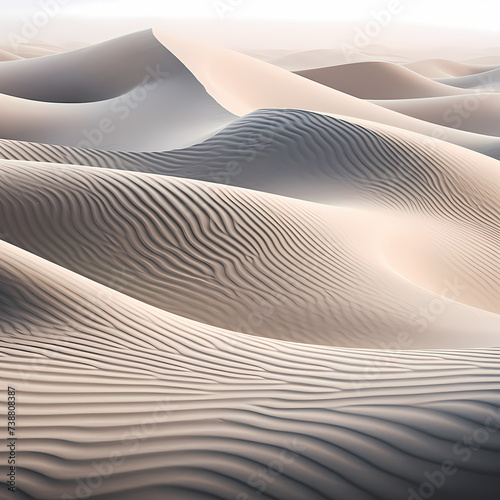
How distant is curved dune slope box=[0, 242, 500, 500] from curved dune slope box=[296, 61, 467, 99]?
35.9 metres

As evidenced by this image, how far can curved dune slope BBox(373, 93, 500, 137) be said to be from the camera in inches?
1053

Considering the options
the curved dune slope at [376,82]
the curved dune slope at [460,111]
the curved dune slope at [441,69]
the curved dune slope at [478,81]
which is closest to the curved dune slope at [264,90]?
the curved dune slope at [460,111]

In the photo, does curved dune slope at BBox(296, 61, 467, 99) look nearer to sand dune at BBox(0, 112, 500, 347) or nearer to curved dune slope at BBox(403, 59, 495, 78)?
curved dune slope at BBox(403, 59, 495, 78)

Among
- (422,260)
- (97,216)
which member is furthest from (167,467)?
(422,260)

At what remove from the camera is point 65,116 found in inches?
720

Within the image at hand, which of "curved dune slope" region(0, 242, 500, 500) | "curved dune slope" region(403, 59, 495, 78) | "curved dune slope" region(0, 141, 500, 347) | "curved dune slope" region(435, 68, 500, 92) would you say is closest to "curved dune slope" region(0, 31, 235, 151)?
"curved dune slope" region(0, 141, 500, 347)

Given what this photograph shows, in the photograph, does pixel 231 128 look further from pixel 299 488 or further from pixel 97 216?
pixel 299 488

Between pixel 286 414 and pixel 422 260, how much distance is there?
6.54 m

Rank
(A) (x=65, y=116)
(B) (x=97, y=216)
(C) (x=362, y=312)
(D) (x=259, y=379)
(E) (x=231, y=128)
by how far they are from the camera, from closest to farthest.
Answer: (D) (x=259, y=379)
(C) (x=362, y=312)
(B) (x=97, y=216)
(E) (x=231, y=128)
(A) (x=65, y=116)

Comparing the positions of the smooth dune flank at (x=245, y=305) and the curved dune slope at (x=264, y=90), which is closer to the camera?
the smooth dune flank at (x=245, y=305)

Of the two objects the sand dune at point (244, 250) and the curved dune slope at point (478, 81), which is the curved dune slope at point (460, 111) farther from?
the sand dune at point (244, 250)

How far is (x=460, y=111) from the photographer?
2836 centimetres

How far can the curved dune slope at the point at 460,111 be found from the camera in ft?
87.8

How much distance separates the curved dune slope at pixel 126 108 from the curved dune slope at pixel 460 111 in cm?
1192
